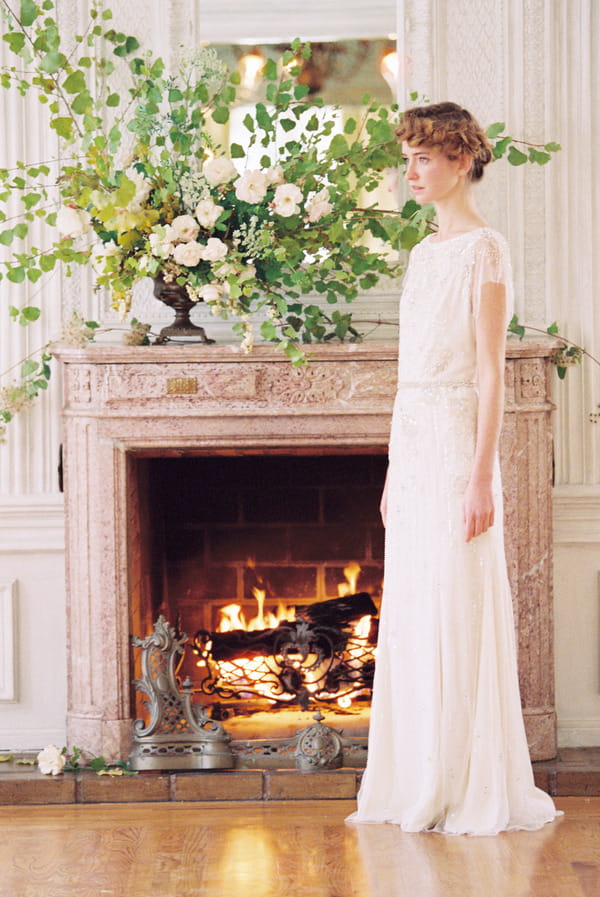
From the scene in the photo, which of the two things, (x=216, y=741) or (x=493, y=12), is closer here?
(x=216, y=741)

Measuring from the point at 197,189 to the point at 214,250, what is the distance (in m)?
0.22

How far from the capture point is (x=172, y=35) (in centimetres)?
364

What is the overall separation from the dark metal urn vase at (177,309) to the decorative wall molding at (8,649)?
97 centimetres

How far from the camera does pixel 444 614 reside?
A: 280cm

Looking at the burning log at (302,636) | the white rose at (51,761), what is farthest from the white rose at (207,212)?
the white rose at (51,761)

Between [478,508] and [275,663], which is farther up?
[478,508]

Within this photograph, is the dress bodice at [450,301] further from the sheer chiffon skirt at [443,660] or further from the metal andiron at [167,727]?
the metal andiron at [167,727]

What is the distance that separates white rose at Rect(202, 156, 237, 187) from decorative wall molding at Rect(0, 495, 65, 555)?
1.14 metres

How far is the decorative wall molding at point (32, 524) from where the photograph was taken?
365cm

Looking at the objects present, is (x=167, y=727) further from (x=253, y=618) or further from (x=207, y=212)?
(x=207, y=212)

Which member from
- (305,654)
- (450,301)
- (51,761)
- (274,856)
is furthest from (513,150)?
(51,761)

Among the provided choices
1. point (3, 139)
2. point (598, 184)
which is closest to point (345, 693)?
point (598, 184)

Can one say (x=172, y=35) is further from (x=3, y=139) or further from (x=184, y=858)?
(x=184, y=858)

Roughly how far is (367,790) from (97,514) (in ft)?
3.62
